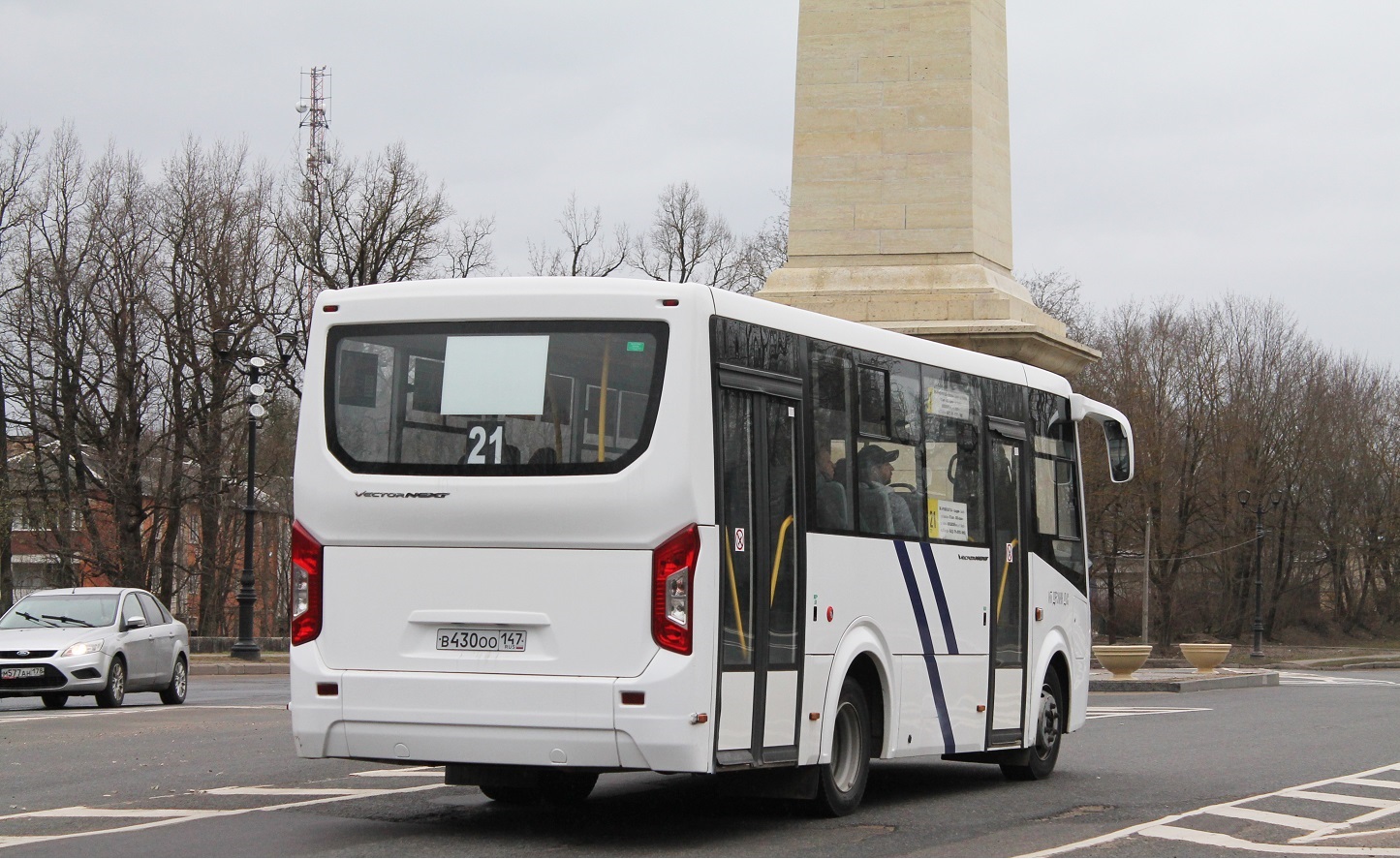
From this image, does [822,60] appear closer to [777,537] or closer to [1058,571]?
[1058,571]

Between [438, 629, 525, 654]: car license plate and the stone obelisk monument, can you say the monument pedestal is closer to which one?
the stone obelisk monument

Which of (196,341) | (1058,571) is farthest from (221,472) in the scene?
(1058,571)

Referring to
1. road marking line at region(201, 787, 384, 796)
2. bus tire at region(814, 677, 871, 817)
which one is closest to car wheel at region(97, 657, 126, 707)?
road marking line at region(201, 787, 384, 796)

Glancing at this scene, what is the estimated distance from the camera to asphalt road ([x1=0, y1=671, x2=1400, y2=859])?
30.2 feet

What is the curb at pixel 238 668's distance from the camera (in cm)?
3644

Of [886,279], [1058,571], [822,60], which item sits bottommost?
[1058,571]

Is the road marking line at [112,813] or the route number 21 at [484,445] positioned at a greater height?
the route number 21 at [484,445]

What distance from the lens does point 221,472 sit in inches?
2018

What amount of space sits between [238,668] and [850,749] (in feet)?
92.3

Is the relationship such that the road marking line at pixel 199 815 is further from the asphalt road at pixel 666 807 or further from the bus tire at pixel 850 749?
the bus tire at pixel 850 749

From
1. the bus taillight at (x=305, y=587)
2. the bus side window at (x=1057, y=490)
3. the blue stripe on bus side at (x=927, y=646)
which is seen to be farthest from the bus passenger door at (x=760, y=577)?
the bus side window at (x=1057, y=490)

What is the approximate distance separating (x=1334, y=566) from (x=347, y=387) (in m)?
74.6

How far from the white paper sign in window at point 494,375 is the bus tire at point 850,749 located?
270 centimetres

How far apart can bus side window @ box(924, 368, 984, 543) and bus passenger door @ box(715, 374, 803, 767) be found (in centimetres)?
185
